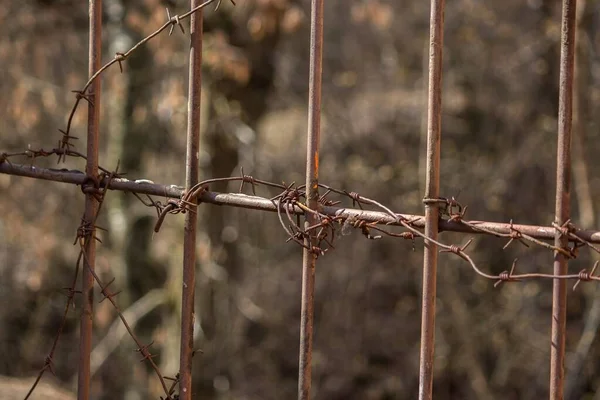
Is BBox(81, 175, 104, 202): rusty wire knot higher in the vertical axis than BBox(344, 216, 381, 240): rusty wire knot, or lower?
higher

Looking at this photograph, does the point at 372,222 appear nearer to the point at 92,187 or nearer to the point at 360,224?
the point at 360,224

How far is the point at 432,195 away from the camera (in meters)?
1.49

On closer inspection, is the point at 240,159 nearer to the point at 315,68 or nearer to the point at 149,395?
the point at 149,395

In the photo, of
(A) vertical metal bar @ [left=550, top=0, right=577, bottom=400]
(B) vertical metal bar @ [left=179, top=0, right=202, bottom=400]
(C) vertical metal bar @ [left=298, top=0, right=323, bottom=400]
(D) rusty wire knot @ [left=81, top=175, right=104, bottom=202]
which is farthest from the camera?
(D) rusty wire knot @ [left=81, top=175, right=104, bottom=202]

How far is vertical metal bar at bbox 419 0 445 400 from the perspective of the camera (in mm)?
1479

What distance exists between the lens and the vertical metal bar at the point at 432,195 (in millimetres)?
1479

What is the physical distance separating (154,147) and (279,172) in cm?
133

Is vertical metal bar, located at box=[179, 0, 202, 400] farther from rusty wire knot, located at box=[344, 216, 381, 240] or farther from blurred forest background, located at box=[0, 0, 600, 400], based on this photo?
blurred forest background, located at box=[0, 0, 600, 400]

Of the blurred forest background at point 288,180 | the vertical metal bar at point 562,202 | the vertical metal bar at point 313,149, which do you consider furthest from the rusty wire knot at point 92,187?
the blurred forest background at point 288,180

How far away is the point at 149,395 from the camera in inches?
226

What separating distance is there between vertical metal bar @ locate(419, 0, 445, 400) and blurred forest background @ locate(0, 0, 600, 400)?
3.42 metres

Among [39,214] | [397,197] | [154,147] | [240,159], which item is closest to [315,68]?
[240,159]

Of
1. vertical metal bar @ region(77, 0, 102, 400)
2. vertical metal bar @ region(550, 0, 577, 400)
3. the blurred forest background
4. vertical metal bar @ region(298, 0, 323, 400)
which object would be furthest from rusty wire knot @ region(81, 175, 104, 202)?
the blurred forest background

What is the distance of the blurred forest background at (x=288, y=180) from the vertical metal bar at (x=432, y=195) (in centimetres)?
342
